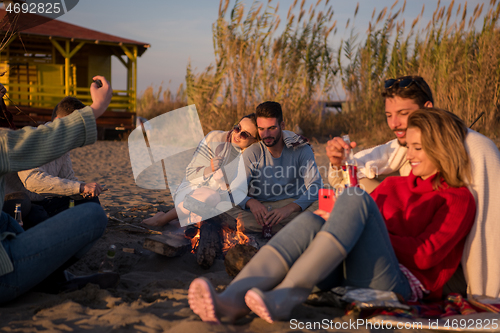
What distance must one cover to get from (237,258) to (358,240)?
3.45ft

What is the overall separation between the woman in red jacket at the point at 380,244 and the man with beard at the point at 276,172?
158 centimetres

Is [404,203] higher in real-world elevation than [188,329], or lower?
higher

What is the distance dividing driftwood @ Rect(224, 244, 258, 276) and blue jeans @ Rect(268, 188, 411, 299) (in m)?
0.84

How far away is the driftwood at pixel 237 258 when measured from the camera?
2666 millimetres

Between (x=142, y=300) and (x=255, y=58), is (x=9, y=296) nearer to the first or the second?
(x=142, y=300)

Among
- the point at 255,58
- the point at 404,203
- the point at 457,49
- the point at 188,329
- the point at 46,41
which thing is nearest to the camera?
the point at 188,329

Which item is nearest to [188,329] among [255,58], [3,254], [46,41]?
[3,254]

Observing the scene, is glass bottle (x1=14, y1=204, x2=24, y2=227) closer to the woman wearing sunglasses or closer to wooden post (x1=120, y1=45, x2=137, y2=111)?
the woman wearing sunglasses

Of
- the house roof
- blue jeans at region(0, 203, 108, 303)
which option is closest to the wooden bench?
the house roof

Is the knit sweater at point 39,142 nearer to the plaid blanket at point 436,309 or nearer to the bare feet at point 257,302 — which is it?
the bare feet at point 257,302

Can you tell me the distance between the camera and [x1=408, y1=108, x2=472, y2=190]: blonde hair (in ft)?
6.45

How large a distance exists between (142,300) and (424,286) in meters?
1.49

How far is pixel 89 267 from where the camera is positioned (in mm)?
2939

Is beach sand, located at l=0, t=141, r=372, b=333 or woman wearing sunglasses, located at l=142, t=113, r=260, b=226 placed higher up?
woman wearing sunglasses, located at l=142, t=113, r=260, b=226
